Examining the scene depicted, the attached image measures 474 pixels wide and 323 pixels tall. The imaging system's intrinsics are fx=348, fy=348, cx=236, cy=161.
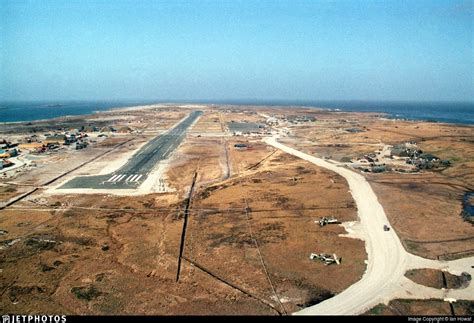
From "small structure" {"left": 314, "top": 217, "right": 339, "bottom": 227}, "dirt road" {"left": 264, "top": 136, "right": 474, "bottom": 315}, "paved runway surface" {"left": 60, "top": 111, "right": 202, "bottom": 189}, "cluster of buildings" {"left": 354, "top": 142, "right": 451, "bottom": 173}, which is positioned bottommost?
"dirt road" {"left": 264, "top": 136, "right": 474, "bottom": 315}

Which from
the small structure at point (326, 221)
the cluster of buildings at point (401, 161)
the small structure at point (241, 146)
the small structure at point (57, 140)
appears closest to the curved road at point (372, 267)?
the small structure at point (326, 221)

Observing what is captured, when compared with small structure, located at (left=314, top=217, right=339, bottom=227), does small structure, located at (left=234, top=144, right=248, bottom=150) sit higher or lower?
higher

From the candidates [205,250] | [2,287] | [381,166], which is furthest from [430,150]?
[2,287]

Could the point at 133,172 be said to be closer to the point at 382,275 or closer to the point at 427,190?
the point at 382,275

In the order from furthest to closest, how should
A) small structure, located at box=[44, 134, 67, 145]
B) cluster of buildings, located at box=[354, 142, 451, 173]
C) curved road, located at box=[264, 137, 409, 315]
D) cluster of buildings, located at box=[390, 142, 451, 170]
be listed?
1. small structure, located at box=[44, 134, 67, 145]
2. cluster of buildings, located at box=[390, 142, 451, 170]
3. cluster of buildings, located at box=[354, 142, 451, 173]
4. curved road, located at box=[264, 137, 409, 315]

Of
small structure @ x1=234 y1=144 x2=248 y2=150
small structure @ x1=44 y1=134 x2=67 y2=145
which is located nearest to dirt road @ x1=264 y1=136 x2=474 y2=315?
small structure @ x1=234 y1=144 x2=248 y2=150

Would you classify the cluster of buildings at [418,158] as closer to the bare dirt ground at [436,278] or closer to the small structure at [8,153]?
the bare dirt ground at [436,278]

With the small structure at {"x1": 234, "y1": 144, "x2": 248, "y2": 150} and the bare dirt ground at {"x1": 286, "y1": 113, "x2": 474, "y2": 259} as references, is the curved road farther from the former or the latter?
the small structure at {"x1": 234, "y1": 144, "x2": 248, "y2": 150}

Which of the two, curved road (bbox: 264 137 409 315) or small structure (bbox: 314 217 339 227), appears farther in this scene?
small structure (bbox: 314 217 339 227)
